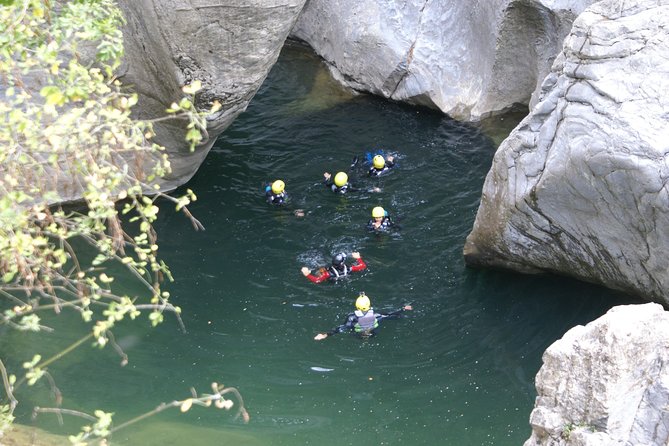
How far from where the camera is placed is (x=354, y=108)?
17562 millimetres

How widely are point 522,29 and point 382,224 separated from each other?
4862mm

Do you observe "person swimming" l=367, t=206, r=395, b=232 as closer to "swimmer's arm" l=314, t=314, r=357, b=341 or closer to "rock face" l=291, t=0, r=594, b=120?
"swimmer's arm" l=314, t=314, r=357, b=341

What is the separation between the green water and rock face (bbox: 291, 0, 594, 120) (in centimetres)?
79

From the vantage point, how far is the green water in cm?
1007

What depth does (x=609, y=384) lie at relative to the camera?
218 inches

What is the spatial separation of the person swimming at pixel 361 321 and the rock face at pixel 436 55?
652cm

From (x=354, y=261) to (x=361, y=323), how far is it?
6.62 ft

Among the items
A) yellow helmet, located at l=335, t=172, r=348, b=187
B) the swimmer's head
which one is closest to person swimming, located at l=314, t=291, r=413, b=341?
the swimmer's head

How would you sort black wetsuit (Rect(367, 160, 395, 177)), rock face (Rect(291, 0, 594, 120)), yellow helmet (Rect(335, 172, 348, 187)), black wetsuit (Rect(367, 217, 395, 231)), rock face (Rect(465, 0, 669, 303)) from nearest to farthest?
rock face (Rect(465, 0, 669, 303)), black wetsuit (Rect(367, 217, 395, 231)), yellow helmet (Rect(335, 172, 348, 187)), black wetsuit (Rect(367, 160, 395, 177)), rock face (Rect(291, 0, 594, 120))

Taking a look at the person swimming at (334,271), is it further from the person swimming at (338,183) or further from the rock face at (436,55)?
the rock face at (436,55)

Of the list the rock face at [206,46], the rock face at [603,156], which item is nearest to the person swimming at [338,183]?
the rock face at [206,46]

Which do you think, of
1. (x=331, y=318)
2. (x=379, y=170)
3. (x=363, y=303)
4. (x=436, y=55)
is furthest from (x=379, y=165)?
(x=363, y=303)

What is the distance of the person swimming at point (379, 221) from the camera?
13.5 m

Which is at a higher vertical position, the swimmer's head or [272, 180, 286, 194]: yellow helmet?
[272, 180, 286, 194]: yellow helmet
